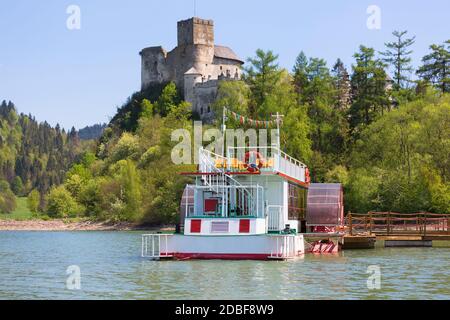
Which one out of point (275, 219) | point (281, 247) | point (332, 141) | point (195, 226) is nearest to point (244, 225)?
point (281, 247)

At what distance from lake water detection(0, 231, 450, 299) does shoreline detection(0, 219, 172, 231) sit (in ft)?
194

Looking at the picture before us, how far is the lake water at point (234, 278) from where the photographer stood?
96.9 ft

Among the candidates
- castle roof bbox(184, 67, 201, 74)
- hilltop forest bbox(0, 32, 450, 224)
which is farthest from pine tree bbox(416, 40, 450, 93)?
castle roof bbox(184, 67, 201, 74)

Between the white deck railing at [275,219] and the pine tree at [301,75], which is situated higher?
the pine tree at [301,75]

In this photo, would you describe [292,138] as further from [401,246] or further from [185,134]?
[401,246]

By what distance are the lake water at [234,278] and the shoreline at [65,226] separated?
5924cm

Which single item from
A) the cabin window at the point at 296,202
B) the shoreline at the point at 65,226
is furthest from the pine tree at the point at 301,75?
the cabin window at the point at 296,202

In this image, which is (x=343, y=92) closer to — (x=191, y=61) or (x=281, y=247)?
(x=191, y=61)

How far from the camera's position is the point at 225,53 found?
502 ft

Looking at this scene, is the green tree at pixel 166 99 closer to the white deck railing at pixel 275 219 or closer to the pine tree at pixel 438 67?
the pine tree at pixel 438 67

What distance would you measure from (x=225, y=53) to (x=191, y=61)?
29.1ft

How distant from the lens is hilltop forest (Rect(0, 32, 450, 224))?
79875mm
